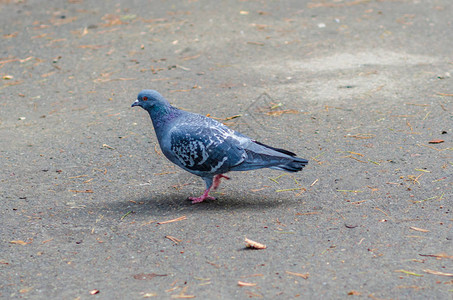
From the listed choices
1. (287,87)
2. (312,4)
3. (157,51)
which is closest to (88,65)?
(157,51)

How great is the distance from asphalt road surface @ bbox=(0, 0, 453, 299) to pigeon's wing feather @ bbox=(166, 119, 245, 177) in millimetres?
351

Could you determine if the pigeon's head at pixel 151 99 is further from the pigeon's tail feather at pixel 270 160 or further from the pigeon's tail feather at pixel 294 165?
the pigeon's tail feather at pixel 294 165

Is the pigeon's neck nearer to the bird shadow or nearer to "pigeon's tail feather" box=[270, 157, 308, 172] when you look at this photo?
the bird shadow

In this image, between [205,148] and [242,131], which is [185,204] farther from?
[242,131]

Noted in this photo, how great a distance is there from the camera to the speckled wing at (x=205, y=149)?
4469mm

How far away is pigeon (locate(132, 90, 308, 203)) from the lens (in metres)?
4.46

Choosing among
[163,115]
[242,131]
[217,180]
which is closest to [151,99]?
[163,115]

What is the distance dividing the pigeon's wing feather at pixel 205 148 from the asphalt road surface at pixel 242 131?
1.15ft

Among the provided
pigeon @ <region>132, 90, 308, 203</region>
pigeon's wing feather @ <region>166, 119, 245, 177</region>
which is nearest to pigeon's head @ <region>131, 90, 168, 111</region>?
pigeon @ <region>132, 90, 308, 203</region>

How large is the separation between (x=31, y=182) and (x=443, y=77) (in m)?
4.84

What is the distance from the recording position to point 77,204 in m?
4.64

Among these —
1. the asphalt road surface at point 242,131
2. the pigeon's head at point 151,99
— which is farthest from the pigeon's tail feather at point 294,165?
the pigeon's head at point 151,99

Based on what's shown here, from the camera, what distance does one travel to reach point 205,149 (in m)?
4.46

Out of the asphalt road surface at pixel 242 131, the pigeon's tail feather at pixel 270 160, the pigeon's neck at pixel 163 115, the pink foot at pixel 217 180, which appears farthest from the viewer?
the pink foot at pixel 217 180
